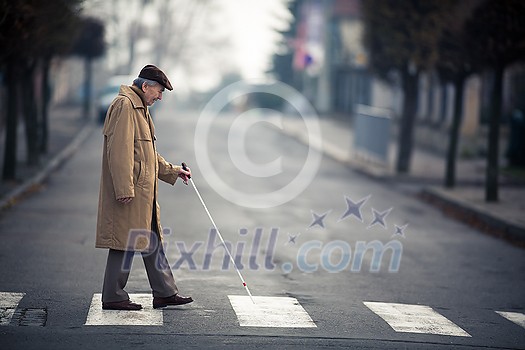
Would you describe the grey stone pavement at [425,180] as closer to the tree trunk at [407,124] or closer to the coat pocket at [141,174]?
the tree trunk at [407,124]

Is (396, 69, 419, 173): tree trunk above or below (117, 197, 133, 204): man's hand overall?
above

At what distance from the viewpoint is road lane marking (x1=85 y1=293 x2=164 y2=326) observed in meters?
8.84

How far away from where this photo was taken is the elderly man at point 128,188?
352 inches

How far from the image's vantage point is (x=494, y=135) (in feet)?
65.9

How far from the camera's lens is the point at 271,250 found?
45.9 ft

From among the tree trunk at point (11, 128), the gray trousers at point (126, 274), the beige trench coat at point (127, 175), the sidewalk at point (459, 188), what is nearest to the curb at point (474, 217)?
the sidewalk at point (459, 188)

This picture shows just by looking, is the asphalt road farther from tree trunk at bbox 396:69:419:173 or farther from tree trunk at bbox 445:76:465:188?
tree trunk at bbox 396:69:419:173

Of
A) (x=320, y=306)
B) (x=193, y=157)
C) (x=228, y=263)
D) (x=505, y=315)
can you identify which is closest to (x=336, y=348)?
(x=320, y=306)

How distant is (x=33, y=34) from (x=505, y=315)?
9.94 m

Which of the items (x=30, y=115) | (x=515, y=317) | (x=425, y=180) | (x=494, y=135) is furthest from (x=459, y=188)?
(x=515, y=317)

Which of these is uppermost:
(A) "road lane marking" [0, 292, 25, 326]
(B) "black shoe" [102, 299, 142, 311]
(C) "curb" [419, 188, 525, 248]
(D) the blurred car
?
(D) the blurred car

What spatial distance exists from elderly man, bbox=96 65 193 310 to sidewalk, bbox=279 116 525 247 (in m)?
8.00

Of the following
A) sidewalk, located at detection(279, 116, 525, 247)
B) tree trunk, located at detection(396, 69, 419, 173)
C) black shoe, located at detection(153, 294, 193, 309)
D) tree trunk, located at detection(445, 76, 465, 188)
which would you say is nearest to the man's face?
black shoe, located at detection(153, 294, 193, 309)

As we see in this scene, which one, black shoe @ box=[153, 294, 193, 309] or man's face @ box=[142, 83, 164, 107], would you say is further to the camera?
black shoe @ box=[153, 294, 193, 309]
